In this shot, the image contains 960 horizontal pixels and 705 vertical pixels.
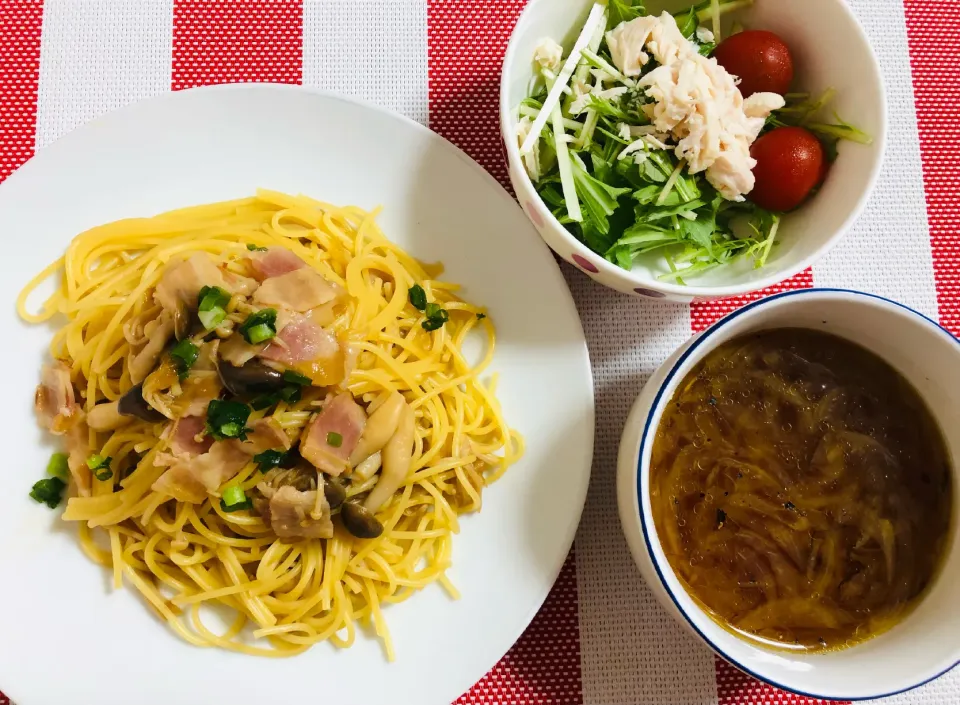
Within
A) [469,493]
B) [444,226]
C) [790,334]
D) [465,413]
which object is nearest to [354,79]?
[444,226]

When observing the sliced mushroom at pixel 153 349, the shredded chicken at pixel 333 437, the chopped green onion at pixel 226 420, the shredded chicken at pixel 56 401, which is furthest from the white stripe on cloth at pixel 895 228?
the shredded chicken at pixel 56 401

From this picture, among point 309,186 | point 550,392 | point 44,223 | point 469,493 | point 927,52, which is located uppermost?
point 927,52

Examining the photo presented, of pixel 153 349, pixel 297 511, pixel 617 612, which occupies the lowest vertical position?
pixel 617 612

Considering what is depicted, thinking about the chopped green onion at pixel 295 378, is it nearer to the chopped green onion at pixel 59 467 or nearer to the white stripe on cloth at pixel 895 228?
the chopped green onion at pixel 59 467

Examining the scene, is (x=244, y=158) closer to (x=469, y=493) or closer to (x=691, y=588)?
(x=469, y=493)

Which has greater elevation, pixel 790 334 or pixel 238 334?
pixel 790 334

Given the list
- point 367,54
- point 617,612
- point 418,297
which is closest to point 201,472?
point 418,297

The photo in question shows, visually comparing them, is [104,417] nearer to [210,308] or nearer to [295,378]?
[210,308]
